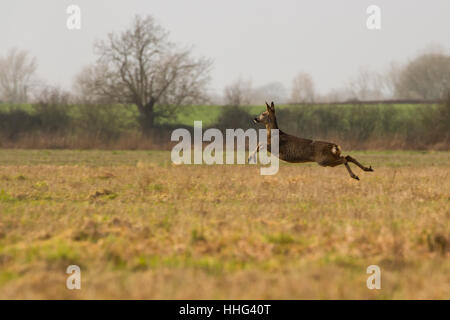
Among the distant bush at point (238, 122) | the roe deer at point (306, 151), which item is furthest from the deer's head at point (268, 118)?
the distant bush at point (238, 122)

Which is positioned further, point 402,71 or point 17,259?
point 402,71

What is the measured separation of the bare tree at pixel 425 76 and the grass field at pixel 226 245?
87923 millimetres

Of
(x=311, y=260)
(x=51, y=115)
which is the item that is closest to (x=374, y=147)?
(x=51, y=115)

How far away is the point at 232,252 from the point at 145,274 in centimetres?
118

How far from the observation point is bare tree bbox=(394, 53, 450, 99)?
93.6 metres

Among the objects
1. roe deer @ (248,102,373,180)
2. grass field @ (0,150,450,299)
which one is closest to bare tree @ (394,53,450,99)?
roe deer @ (248,102,373,180)

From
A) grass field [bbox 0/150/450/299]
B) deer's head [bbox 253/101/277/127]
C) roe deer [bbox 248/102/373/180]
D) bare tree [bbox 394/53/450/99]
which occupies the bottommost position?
grass field [bbox 0/150/450/299]

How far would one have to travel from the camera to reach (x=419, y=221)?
797 centimetres

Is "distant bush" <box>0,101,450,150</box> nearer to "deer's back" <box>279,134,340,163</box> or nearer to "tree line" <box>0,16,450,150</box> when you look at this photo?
"tree line" <box>0,16,450,150</box>

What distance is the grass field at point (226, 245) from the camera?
5.04 m

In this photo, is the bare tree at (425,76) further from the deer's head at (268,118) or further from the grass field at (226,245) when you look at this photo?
the grass field at (226,245)

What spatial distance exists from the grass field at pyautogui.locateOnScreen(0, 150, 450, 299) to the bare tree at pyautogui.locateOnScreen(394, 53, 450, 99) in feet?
288

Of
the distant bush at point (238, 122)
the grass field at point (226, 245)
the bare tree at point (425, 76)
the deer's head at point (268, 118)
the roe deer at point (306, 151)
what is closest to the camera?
the grass field at point (226, 245)
